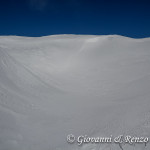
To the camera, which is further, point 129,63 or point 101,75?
point 129,63

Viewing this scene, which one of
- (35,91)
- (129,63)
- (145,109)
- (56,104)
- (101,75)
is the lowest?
(145,109)

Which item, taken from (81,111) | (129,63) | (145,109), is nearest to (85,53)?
(129,63)

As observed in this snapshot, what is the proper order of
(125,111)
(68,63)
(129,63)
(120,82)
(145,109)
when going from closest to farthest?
1. (145,109)
2. (125,111)
3. (120,82)
4. (129,63)
5. (68,63)

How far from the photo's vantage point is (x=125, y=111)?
207 inches

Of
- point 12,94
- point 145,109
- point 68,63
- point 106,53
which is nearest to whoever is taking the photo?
point 145,109

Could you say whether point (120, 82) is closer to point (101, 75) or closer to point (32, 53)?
point (101, 75)

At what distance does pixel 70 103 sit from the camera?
7.02 m

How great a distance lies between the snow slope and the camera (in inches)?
168

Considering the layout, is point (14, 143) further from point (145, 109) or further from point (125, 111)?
point (145, 109)

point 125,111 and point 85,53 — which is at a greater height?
point 85,53

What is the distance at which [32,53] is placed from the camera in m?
14.8

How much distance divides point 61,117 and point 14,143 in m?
2.02

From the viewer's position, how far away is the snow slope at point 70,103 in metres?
4.26

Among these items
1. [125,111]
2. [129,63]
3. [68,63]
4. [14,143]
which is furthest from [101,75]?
[14,143]
